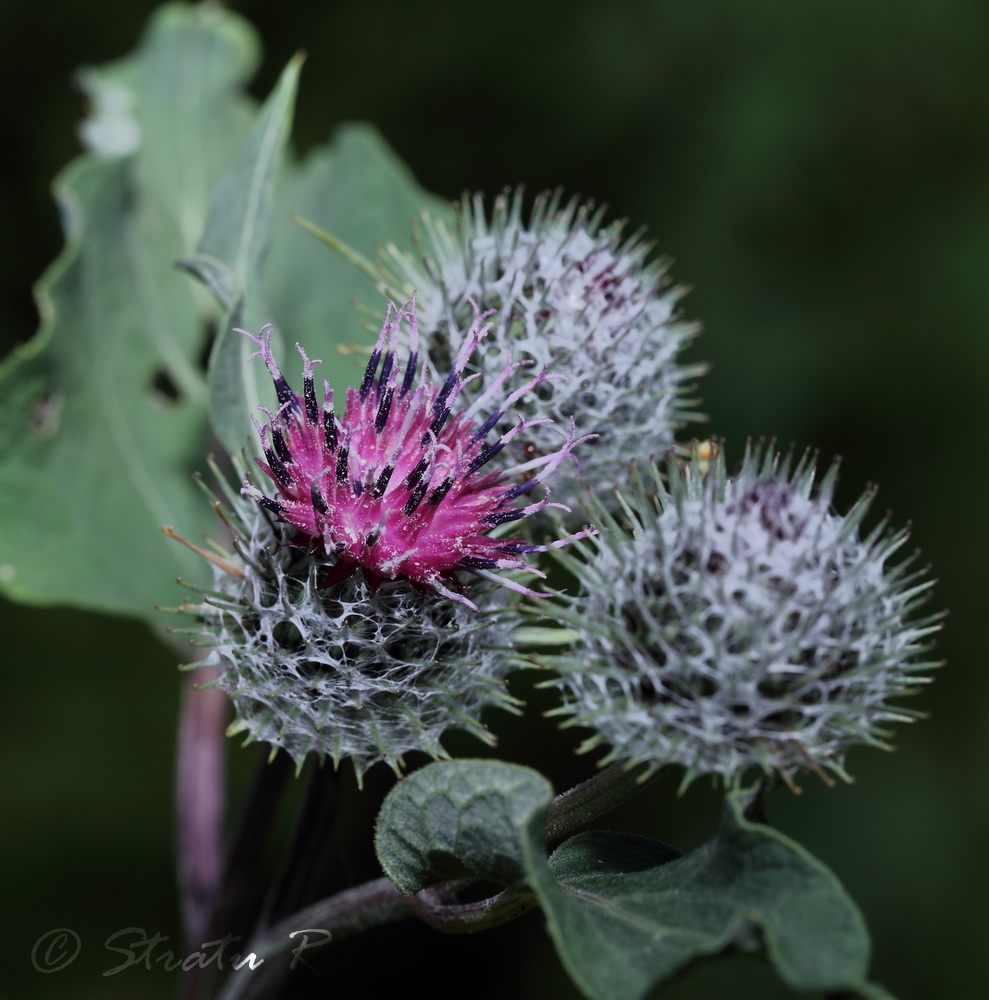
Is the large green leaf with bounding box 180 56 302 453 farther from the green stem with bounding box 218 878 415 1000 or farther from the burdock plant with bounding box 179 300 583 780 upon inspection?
the green stem with bounding box 218 878 415 1000

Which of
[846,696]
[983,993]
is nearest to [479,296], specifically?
[846,696]

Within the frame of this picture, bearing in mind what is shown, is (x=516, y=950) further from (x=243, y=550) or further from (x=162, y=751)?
(x=243, y=550)

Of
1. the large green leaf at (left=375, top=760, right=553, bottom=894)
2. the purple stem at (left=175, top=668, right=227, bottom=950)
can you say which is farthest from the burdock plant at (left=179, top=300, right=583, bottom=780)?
the purple stem at (left=175, top=668, right=227, bottom=950)

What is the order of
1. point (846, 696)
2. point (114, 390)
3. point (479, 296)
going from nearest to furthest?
point (846, 696) → point (479, 296) → point (114, 390)

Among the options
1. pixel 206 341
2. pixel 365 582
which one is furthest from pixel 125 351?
pixel 365 582

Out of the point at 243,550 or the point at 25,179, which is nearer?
the point at 243,550

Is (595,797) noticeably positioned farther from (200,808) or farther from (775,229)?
(775,229)
